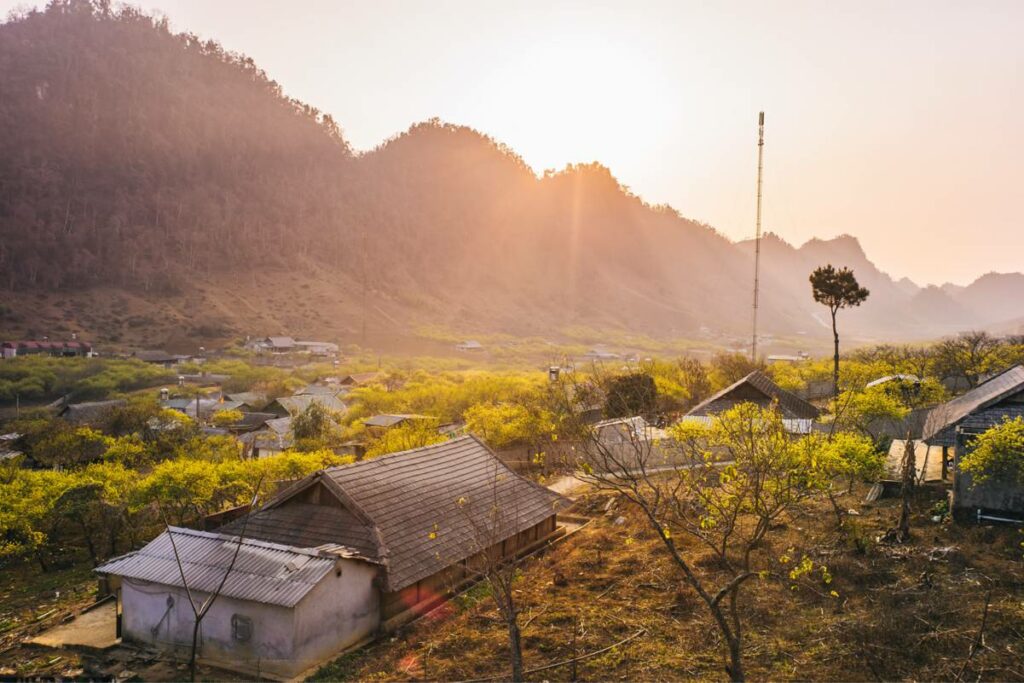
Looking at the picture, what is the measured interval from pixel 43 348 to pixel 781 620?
94.7 metres

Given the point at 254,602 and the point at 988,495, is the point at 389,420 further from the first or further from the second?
the point at 988,495

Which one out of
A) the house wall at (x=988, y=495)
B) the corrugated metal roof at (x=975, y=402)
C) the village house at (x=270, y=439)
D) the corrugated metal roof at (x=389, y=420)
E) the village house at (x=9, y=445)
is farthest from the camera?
the village house at (x=270, y=439)

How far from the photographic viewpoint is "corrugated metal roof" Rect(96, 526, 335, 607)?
14.0 metres

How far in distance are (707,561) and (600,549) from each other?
342 centimetres

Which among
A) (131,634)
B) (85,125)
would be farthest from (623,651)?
(85,125)

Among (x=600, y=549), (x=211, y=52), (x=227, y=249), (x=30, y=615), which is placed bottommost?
(x=30, y=615)

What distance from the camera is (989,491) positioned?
1819 cm

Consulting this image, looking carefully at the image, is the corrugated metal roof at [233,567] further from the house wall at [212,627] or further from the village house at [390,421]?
the village house at [390,421]

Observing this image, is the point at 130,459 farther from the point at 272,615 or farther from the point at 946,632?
the point at 946,632

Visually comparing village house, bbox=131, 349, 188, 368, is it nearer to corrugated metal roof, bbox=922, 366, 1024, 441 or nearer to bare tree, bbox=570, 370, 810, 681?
bare tree, bbox=570, 370, 810, 681

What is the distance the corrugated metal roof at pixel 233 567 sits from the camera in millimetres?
14000

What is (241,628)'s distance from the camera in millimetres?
14234

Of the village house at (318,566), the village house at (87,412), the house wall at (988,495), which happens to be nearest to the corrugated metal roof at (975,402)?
the house wall at (988,495)

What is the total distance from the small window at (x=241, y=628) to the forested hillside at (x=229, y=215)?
91380mm
